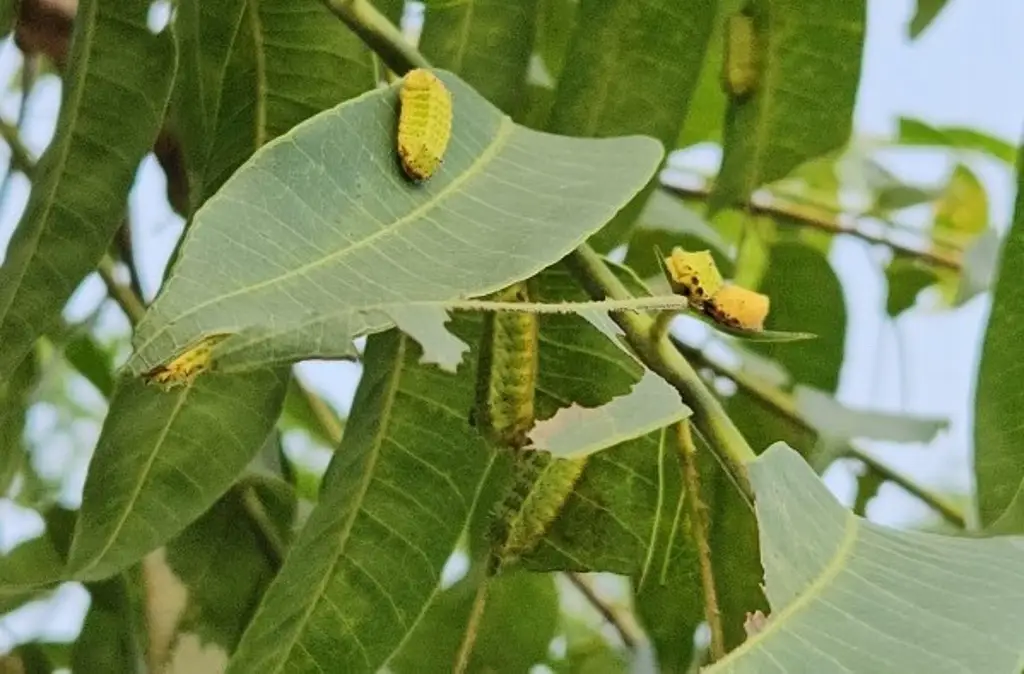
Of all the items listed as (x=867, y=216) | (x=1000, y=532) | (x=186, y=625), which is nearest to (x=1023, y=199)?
(x=1000, y=532)

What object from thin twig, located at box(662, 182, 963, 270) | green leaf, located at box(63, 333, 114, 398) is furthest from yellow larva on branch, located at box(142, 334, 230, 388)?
thin twig, located at box(662, 182, 963, 270)

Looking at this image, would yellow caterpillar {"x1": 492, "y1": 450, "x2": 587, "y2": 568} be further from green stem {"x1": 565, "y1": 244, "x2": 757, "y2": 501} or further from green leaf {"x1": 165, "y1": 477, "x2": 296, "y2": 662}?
green leaf {"x1": 165, "y1": 477, "x2": 296, "y2": 662}

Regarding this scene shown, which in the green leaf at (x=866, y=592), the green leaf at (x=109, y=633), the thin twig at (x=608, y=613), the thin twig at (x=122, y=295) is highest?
the thin twig at (x=122, y=295)

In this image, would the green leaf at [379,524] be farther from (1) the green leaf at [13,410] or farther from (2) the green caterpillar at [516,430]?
(1) the green leaf at [13,410]

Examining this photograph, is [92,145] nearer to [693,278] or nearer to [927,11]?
[693,278]

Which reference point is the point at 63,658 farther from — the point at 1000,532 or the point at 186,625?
the point at 1000,532

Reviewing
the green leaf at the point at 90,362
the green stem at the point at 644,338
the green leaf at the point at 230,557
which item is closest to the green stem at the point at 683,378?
the green stem at the point at 644,338
